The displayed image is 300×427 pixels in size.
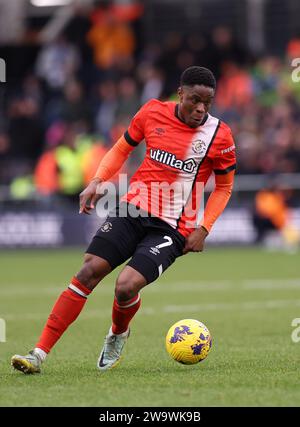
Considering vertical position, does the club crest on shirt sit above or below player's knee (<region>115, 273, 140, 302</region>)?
above

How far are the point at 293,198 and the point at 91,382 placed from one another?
15.5 metres

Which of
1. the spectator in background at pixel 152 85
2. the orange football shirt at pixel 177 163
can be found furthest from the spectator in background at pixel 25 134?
the orange football shirt at pixel 177 163

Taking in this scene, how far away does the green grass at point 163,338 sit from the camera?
677 cm

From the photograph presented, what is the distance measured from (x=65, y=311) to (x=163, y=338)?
95.4 inches

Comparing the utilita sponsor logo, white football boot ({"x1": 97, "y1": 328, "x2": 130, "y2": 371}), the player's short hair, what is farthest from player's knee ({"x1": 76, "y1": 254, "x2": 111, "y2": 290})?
the player's short hair

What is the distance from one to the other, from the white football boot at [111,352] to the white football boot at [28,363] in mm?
552

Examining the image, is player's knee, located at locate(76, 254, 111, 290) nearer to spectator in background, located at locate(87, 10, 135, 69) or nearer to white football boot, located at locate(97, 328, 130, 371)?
white football boot, located at locate(97, 328, 130, 371)

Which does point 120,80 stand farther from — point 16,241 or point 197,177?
point 197,177

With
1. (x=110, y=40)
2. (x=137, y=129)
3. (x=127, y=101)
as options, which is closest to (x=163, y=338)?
(x=137, y=129)

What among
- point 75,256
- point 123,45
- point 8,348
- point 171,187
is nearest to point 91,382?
point 171,187

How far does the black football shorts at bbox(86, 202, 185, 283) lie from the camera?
313 inches

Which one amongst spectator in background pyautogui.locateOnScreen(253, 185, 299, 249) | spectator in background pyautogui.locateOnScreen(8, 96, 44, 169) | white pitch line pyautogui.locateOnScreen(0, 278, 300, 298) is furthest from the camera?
spectator in background pyautogui.locateOnScreen(8, 96, 44, 169)

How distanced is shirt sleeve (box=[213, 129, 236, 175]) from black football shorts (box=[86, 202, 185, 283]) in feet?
2.03

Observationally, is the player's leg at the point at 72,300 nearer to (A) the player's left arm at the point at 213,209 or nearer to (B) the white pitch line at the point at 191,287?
(A) the player's left arm at the point at 213,209
